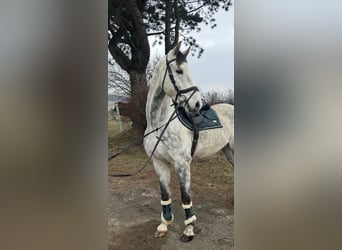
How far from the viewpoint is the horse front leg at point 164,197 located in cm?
132

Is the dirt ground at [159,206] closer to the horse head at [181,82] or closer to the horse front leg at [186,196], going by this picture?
the horse front leg at [186,196]

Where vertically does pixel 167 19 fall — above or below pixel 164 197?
above

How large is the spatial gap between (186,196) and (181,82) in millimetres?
506

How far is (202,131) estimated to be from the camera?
136 centimetres

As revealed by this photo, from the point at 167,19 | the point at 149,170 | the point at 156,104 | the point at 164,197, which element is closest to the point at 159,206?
the point at 164,197

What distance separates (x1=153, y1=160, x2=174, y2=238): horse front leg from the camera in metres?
1.32

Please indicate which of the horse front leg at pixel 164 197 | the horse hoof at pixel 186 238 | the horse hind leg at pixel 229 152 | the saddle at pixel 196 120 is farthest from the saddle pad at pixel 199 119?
the horse hoof at pixel 186 238

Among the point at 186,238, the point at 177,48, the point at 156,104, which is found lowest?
the point at 186,238

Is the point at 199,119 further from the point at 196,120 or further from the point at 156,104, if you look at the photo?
the point at 156,104

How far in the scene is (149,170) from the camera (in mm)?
1336
